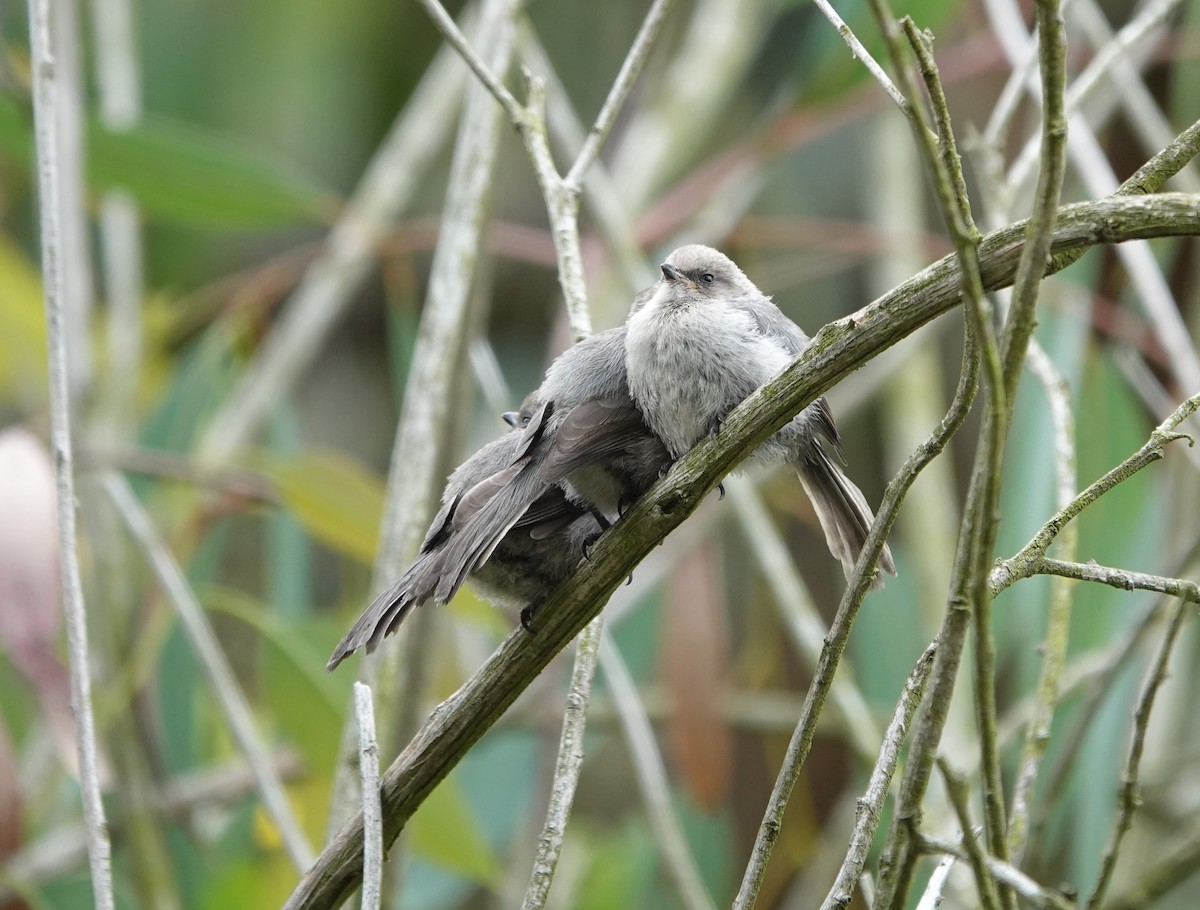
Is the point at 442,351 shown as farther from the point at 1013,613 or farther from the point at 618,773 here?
the point at 618,773

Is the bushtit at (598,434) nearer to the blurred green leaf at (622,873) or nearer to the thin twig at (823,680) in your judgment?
the thin twig at (823,680)

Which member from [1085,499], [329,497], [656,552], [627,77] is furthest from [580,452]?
[656,552]

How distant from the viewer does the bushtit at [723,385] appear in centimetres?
166

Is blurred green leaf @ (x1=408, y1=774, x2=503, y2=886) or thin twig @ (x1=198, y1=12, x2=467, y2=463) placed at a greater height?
thin twig @ (x1=198, y1=12, x2=467, y2=463)

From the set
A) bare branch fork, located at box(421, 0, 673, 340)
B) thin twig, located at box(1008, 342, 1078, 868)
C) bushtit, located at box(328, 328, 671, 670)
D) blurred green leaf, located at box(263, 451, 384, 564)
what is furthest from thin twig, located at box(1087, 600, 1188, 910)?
blurred green leaf, located at box(263, 451, 384, 564)

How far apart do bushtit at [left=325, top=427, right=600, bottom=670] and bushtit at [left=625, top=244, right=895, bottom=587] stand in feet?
0.57

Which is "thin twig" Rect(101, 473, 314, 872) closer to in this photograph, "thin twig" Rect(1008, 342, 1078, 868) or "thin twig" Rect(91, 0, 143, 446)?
"thin twig" Rect(1008, 342, 1078, 868)

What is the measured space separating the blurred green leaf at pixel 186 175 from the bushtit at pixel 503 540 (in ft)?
4.38

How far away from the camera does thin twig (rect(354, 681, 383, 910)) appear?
46.9 inches

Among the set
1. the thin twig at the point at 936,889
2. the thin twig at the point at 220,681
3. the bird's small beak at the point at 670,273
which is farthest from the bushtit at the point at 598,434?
the thin twig at the point at 220,681

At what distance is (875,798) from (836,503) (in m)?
0.66

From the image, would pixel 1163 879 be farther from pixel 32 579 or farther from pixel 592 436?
pixel 32 579

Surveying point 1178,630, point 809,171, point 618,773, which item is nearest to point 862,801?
point 1178,630

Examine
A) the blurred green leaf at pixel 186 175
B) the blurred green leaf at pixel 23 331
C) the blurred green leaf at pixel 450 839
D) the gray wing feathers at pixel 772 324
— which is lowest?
the blurred green leaf at pixel 450 839
